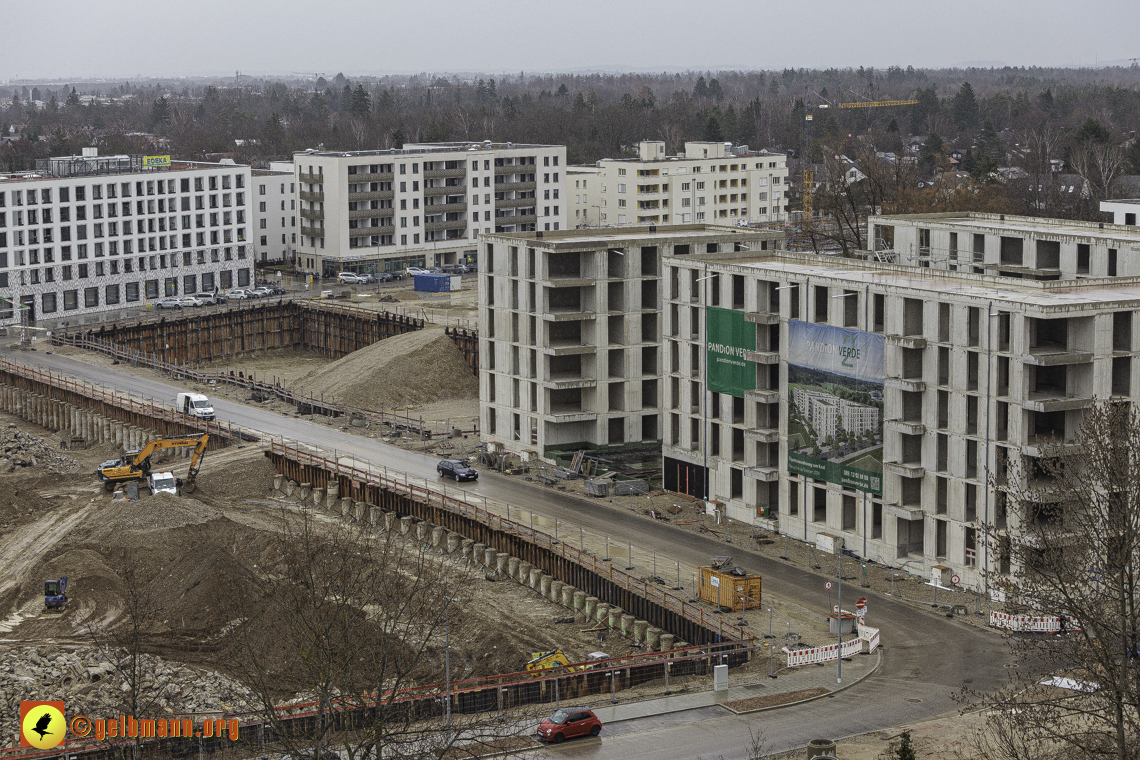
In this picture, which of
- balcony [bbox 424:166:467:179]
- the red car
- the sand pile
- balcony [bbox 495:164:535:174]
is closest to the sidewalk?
the red car

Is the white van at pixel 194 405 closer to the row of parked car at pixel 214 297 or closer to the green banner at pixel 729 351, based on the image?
the green banner at pixel 729 351

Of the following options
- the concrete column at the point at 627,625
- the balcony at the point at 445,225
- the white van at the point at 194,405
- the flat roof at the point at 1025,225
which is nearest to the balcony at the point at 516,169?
the balcony at the point at 445,225

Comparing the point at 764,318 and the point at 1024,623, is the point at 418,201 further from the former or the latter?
the point at 1024,623

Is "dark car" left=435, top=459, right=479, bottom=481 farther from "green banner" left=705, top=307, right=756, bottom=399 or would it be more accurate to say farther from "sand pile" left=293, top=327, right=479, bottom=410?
"sand pile" left=293, top=327, right=479, bottom=410

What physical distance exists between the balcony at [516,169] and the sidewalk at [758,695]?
5335 inches

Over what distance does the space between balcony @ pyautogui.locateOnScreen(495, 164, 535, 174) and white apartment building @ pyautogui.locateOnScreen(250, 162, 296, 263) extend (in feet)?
81.3

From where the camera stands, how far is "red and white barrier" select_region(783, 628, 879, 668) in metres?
60.5

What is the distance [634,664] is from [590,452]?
118 ft

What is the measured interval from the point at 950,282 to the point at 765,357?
10.1 meters

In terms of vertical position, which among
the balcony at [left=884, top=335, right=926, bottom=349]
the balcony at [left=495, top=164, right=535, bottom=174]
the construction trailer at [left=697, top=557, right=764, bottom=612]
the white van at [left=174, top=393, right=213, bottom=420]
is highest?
the balcony at [left=495, top=164, right=535, bottom=174]

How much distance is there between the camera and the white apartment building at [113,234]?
484 ft

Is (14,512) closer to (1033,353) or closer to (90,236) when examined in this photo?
(1033,353)

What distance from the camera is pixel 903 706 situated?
5609cm

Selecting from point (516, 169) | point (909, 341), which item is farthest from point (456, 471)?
point (516, 169)
